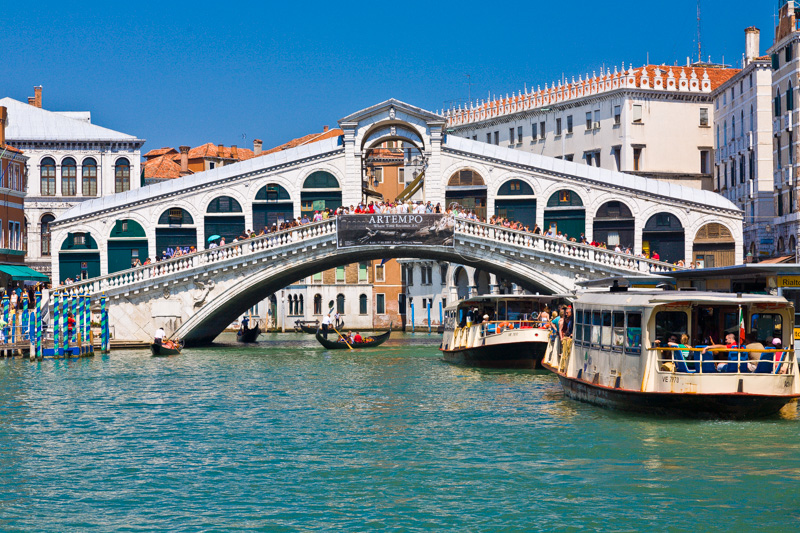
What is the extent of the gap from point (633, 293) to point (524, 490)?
21.6 ft

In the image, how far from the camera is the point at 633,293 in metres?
19.0

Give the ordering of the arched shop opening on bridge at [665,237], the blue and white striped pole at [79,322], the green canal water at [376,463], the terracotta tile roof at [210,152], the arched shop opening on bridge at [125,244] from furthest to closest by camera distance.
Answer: the terracotta tile roof at [210,152]
the arched shop opening on bridge at [125,244]
the arched shop opening on bridge at [665,237]
the blue and white striped pole at [79,322]
the green canal water at [376,463]

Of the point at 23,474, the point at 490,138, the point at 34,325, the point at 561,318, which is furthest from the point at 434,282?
the point at 23,474

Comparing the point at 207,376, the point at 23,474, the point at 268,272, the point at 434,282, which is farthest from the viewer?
the point at 434,282

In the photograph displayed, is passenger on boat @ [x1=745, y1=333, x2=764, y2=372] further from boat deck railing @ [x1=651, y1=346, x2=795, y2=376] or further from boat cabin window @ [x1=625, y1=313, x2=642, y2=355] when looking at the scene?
boat cabin window @ [x1=625, y1=313, x2=642, y2=355]

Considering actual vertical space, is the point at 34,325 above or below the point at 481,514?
above

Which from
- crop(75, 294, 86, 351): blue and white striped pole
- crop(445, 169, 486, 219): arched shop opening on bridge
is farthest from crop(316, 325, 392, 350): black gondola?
crop(75, 294, 86, 351): blue and white striped pole

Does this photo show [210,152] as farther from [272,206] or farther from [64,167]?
[272,206]

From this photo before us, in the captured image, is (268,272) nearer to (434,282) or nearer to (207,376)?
(207,376)

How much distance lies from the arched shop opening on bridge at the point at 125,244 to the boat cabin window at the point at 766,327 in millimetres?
26521

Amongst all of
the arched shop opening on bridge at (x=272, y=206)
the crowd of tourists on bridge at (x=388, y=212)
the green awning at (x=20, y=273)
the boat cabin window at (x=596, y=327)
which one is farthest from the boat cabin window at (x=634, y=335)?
the green awning at (x=20, y=273)

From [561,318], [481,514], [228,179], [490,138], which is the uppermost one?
[490,138]

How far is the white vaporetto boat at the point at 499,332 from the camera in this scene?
2809cm

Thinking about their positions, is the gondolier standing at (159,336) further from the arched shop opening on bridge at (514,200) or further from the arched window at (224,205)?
the arched shop opening on bridge at (514,200)
